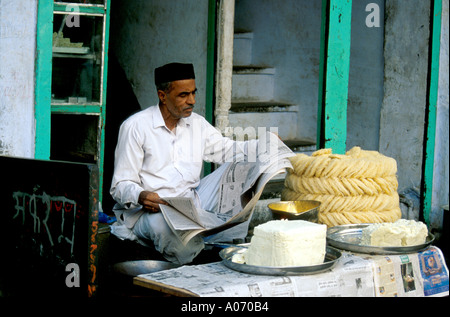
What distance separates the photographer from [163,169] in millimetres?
3936

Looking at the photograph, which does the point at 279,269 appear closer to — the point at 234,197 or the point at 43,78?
the point at 234,197

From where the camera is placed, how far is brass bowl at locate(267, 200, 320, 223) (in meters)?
3.17

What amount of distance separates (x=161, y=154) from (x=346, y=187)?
1.12 m

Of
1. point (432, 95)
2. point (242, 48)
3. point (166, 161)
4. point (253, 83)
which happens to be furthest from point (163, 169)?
point (242, 48)

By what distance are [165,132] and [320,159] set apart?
0.96 metres

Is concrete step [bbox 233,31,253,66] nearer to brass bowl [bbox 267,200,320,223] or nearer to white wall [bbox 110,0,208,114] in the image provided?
white wall [bbox 110,0,208,114]

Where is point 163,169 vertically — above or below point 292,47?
below

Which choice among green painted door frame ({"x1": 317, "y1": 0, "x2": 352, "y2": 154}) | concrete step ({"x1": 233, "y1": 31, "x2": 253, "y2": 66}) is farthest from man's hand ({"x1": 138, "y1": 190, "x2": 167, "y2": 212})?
concrete step ({"x1": 233, "y1": 31, "x2": 253, "y2": 66})

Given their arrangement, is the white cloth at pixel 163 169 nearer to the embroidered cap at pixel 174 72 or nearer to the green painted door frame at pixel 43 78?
the embroidered cap at pixel 174 72

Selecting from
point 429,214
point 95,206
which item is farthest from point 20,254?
point 429,214

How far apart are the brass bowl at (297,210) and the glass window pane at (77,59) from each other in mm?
1493

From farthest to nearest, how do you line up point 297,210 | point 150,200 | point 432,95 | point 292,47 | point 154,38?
1. point 292,47
2. point 154,38
3. point 432,95
4. point 150,200
5. point 297,210

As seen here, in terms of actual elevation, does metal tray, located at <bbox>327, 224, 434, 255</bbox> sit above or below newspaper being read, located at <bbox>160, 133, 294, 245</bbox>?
below

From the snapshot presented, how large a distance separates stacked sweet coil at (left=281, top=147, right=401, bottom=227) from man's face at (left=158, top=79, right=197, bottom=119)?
75 cm
